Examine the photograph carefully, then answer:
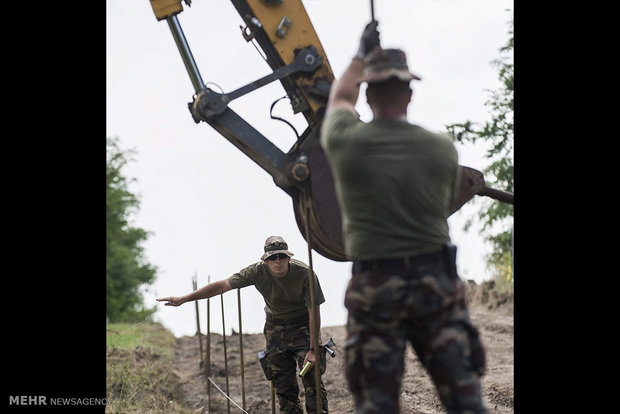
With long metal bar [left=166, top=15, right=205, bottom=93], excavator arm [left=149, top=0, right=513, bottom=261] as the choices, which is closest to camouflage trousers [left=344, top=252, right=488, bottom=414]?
excavator arm [left=149, top=0, right=513, bottom=261]

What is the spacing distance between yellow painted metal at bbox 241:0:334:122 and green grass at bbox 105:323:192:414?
10.0 feet

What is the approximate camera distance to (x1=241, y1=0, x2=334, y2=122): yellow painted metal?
5.75 metres

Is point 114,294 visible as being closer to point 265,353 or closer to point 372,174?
point 265,353

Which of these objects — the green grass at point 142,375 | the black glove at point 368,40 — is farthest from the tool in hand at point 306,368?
the black glove at point 368,40

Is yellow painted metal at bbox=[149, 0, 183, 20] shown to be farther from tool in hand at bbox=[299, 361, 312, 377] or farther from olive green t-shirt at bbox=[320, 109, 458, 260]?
tool in hand at bbox=[299, 361, 312, 377]

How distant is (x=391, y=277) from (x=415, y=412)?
5.56 metres

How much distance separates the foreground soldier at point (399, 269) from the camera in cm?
354

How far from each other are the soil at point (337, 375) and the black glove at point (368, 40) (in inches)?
175

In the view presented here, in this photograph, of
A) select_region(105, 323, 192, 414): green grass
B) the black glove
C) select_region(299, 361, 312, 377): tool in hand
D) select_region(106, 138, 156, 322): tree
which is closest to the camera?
the black glove

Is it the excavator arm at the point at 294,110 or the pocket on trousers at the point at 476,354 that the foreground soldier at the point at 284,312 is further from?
A: the pocket on trousers at the point at 476,354

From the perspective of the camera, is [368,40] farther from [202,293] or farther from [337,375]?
[337,375]

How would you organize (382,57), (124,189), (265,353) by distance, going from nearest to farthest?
(382,57)
(265,353)
(124,189)
